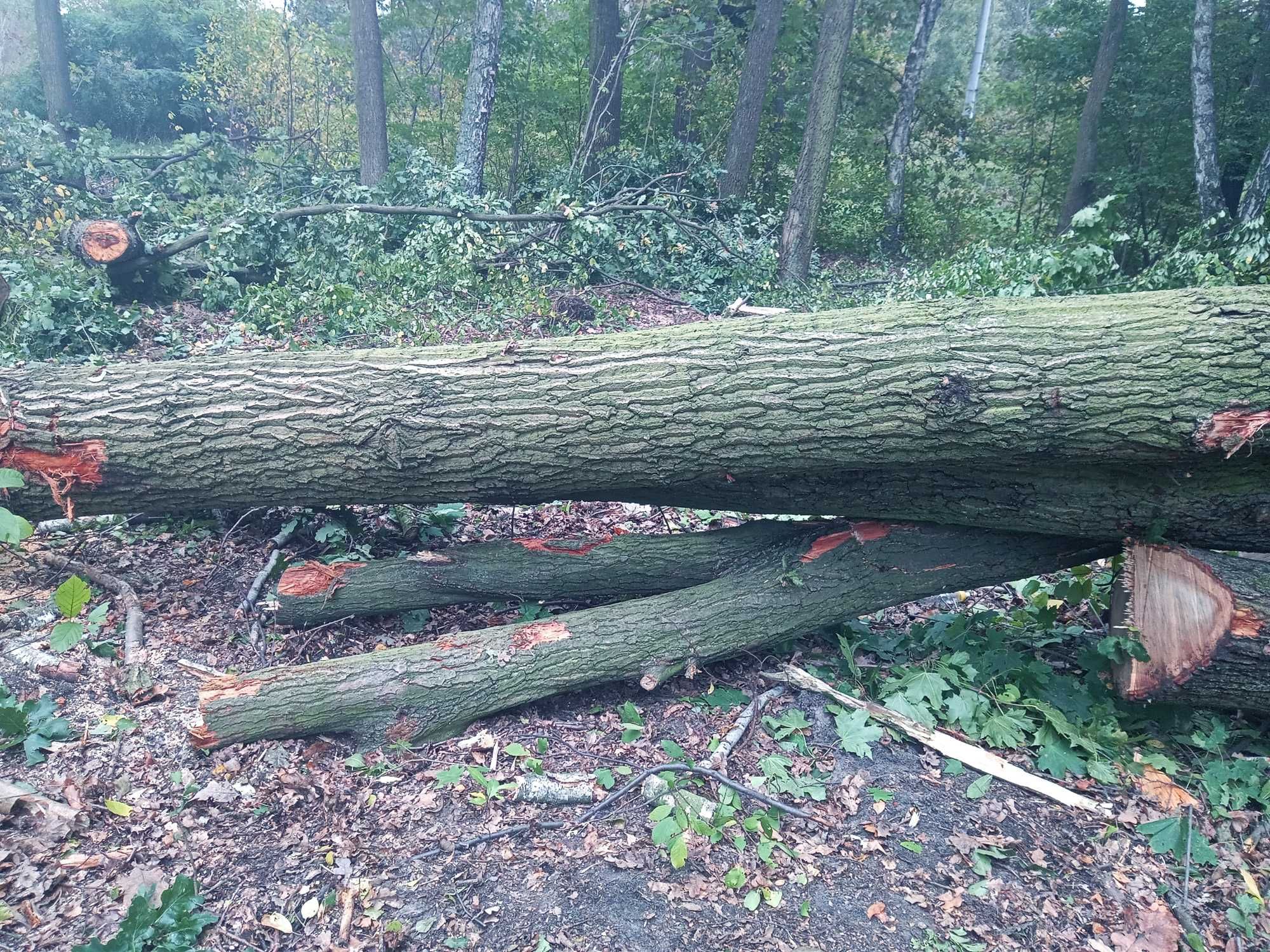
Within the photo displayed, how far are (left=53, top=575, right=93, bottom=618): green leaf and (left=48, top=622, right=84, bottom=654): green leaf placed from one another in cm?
4

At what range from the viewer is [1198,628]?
9.64ft

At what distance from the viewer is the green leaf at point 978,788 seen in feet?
9.34

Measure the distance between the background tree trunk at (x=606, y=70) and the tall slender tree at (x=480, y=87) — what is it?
6.38ft

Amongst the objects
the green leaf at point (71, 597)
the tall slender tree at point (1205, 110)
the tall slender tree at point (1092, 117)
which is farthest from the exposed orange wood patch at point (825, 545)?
the tall slender tree at point (1092, 117)

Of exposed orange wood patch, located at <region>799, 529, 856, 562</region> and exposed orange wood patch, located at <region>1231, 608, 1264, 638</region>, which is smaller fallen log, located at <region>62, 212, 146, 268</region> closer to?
exposed orange wood patch, located at <region>799, 529, 856, 562</region>

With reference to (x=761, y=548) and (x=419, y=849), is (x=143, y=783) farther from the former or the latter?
(x=761, y=548)

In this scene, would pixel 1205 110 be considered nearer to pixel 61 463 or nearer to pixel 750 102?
pixel 750 102

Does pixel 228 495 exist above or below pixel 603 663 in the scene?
above

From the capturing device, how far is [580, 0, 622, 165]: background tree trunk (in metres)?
11.0

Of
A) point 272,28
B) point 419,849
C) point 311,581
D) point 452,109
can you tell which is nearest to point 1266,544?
point 419,849

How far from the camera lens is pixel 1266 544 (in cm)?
308

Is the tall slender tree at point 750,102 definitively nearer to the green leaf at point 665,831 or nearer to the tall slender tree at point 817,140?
the tall slender tree at point 817,140

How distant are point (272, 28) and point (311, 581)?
1208 cm

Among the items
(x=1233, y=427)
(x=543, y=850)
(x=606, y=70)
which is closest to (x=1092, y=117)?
(x=606, y=70)
